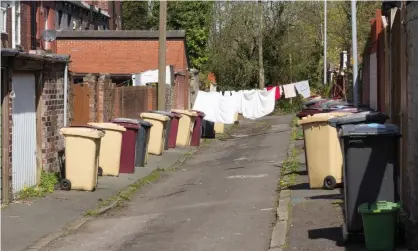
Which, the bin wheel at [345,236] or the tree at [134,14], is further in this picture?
the tree at [134,14]

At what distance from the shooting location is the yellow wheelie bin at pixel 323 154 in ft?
41.9

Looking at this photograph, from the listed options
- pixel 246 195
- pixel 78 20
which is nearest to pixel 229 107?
pixel 78 20

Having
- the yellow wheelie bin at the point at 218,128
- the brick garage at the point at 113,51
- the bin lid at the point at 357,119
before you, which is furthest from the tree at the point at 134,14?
the bin lid at the point at 357,119

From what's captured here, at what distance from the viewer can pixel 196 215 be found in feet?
37.4

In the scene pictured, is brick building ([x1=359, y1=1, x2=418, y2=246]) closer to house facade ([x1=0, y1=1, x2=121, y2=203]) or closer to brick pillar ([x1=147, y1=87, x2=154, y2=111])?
house facade ([x1=0, y1=1, x2=121, y2=203])

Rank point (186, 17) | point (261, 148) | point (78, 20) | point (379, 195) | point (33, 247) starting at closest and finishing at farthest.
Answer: point (379, 195), point (33, 247), point (261, 148), point (78, 20), point (186, 17)

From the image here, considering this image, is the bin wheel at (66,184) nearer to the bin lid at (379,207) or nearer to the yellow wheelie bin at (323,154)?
the yellow wheelie bin at (323,154)

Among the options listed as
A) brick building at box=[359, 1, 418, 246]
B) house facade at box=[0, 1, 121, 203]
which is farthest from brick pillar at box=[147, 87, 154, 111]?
brick building at box=[359, 1, 418, 246]

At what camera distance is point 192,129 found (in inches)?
1029

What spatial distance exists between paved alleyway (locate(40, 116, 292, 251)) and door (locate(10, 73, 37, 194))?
1.81 metres

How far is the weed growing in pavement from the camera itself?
503 inches

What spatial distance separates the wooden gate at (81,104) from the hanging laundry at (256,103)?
15.2 metres

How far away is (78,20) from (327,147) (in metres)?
27.7

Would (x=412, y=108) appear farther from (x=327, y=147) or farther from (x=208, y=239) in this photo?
(x=327, y=147)
